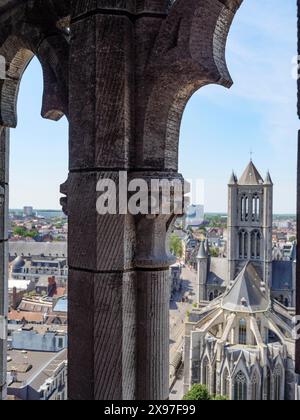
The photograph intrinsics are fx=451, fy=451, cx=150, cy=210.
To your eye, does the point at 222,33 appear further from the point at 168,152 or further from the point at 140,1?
the point at 168,152

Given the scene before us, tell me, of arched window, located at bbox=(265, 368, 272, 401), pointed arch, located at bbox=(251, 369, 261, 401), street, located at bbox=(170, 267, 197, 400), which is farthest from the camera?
street, located at bbox=(170, 267, 197, 400)

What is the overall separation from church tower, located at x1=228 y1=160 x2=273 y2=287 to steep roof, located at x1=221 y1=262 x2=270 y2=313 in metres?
7.92

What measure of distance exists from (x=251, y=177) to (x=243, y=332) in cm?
1627

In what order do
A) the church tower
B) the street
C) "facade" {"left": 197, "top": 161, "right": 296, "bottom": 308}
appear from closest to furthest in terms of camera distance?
the street → "facade" {"left": 197, "top": 161, "right": 296, "bottom": 308} → the church tower

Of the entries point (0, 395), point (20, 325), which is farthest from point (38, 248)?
point (0, 395)

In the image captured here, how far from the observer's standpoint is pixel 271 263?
42.2 meters

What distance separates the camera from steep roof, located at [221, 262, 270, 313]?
3106 cm

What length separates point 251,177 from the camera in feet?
136

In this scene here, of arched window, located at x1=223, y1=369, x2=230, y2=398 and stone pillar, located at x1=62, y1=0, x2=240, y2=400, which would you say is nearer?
stone pillar, located at x1=62, y1=0, x2=240, y2=400

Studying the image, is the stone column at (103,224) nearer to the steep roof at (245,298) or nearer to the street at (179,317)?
the street at (179,317)

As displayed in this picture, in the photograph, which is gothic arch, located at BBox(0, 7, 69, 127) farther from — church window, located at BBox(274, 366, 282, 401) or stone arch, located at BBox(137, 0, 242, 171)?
church window, located at BBox(274, 366, 282, 401)

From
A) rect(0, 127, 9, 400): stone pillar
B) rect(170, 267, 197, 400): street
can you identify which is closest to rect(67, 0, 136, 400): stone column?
rect(0, 127, 9, 400): stone pillar

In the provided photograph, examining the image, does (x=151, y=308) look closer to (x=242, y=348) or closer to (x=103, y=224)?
(x=103, y=224)

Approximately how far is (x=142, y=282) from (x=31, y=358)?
22.6 m
